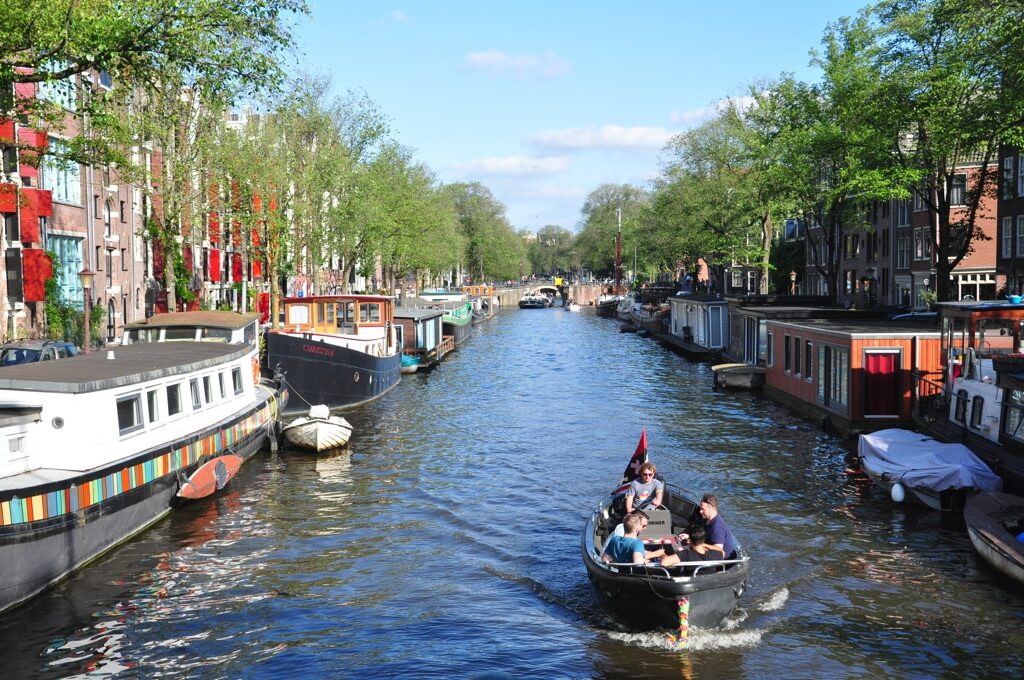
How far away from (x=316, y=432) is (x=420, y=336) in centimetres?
3060

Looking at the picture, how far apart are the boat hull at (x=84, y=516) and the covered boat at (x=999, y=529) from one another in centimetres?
1669

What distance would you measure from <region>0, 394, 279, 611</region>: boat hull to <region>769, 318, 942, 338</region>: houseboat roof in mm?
20710

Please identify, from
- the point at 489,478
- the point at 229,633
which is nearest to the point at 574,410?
the point at 489,478

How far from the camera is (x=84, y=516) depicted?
19.3 metres

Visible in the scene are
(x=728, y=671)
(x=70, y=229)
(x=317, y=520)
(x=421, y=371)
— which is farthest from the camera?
(x=421, y=371)

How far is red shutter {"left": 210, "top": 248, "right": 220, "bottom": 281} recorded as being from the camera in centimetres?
7706

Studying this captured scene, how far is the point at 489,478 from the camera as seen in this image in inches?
1171

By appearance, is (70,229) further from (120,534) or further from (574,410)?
(120,534)

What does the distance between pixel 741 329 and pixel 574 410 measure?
67.3 ft

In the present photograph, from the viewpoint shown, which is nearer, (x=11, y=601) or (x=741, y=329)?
(x=11, y=601)

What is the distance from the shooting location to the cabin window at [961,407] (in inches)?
1075

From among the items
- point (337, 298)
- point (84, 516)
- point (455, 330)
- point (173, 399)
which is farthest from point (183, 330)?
point (455, 330)

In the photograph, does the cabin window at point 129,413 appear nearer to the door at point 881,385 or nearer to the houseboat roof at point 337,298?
the door at point 881,385

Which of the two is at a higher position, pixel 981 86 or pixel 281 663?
pixel 981 86
